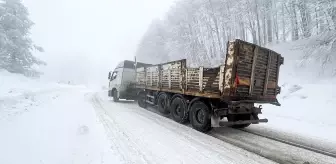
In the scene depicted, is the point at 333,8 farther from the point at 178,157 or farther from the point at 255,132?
the point at 178,157

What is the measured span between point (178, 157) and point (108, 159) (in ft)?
4.38

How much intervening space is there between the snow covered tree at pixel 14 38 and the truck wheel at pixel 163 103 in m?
19.7

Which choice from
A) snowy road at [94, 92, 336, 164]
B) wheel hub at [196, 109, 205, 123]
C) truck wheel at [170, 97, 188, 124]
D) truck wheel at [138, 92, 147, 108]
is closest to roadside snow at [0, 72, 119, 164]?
snowy road at [94, 92, 336, 164]

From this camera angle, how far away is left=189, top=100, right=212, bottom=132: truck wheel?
6078mm

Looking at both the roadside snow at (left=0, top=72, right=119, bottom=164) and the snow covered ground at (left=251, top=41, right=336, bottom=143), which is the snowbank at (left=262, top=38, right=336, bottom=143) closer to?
the snow covered ground at (left=251, top=41, right=336, bottom=143)

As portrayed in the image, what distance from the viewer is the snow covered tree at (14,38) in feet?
70.1

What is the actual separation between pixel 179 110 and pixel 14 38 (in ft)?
76.4

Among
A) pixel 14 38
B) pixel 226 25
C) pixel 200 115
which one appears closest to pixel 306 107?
pixel 200 115

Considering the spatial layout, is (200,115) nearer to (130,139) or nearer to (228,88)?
(228,88)

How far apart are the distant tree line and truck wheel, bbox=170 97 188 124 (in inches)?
375

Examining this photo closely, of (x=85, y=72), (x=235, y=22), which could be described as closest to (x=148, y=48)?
(x=235, y=22)

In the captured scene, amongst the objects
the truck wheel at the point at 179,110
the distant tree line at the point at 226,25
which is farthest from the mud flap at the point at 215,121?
the distant tree line at the point at 226,25

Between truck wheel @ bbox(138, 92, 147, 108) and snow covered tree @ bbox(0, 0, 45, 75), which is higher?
snow covered tree @ bbox(0, 0, 45, 75)

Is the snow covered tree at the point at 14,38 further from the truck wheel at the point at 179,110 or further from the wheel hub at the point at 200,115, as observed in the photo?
the wheel hub at the point at 200,115
